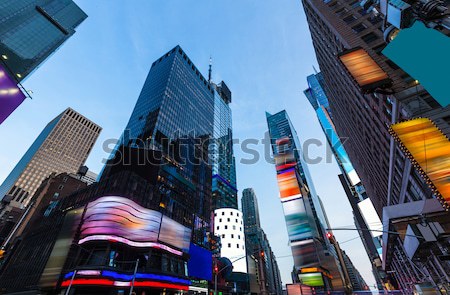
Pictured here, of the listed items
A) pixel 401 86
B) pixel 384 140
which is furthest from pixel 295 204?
pixel 401 86

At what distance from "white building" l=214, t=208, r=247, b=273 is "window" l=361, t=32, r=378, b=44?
3028 inches

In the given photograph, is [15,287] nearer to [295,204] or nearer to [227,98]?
[295,204]

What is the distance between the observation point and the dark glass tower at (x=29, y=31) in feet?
250

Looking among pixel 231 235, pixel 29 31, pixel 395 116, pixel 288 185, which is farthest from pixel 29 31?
pixel 288 185

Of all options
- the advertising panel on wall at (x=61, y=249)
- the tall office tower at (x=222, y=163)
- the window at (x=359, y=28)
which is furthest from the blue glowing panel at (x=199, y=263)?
the window at (x=359, y=28)

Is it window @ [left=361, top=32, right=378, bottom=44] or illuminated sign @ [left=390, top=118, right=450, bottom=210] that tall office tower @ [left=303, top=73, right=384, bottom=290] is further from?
illuminated sign @ [left=390, top=118, right=450, bottom=210]

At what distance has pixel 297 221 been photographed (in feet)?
344

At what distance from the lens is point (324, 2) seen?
41781 mm

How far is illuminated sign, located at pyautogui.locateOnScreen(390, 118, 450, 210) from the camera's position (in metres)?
11.9

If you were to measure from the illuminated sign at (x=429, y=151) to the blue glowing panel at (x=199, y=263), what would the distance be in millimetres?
53236

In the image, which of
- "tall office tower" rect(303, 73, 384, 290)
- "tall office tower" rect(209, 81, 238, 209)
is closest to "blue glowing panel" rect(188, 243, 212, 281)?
"tall office tower" rect(209, 81, 238, 209)

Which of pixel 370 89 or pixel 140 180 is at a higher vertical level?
pixel 140 180

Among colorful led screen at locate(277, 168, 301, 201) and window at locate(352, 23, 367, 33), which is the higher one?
colorful led screen at locate(277, 168, 301, 201)

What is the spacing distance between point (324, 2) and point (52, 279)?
218 feet
